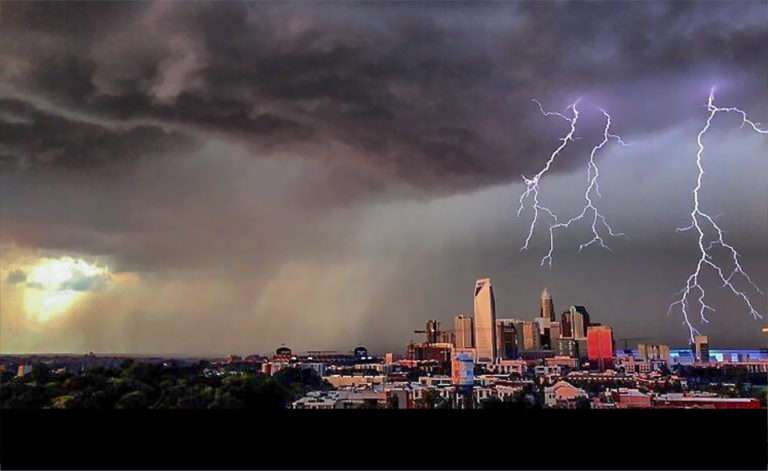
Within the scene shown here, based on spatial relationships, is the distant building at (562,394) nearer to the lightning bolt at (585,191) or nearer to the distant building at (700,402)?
the distant building at (700,402)

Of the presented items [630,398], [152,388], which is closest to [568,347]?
[630,398]

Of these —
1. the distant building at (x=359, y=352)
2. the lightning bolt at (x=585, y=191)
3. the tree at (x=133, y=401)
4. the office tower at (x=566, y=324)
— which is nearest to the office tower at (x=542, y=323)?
the office tower at (x=566, y=324)

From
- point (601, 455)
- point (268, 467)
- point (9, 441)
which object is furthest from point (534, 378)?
point (9, 441)

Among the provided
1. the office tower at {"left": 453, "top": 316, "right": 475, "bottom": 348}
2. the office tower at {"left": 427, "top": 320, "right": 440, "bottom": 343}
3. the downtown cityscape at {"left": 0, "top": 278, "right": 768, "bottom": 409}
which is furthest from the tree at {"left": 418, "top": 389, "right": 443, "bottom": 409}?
the office tower at {"left": 453, "top": 316, "right": 475, "bottom": 348}

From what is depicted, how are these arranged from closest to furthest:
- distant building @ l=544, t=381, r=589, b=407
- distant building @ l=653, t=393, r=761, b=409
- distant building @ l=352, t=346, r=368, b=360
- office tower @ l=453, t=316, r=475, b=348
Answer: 1. distant building @ l=653, t=393, r=761, b=409
2. distant building @ l=544, t=381, r=589, b=407
3. distant building @ l=352, t=346, r=368, b=360
4. office tower @ l=453, t=316, r=475, b=348

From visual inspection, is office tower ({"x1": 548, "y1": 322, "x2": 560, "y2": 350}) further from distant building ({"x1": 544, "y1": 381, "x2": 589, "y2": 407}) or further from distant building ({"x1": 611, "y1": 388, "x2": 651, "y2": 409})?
distant building ({"x1": 611, "y1": 388, "x2": 651, "y2": 409})

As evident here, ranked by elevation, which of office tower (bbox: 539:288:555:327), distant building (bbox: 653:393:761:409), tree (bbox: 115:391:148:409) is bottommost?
distant building (bbox: 653:393:761:409)

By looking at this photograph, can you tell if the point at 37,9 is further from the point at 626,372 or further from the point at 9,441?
the point at 626,372
